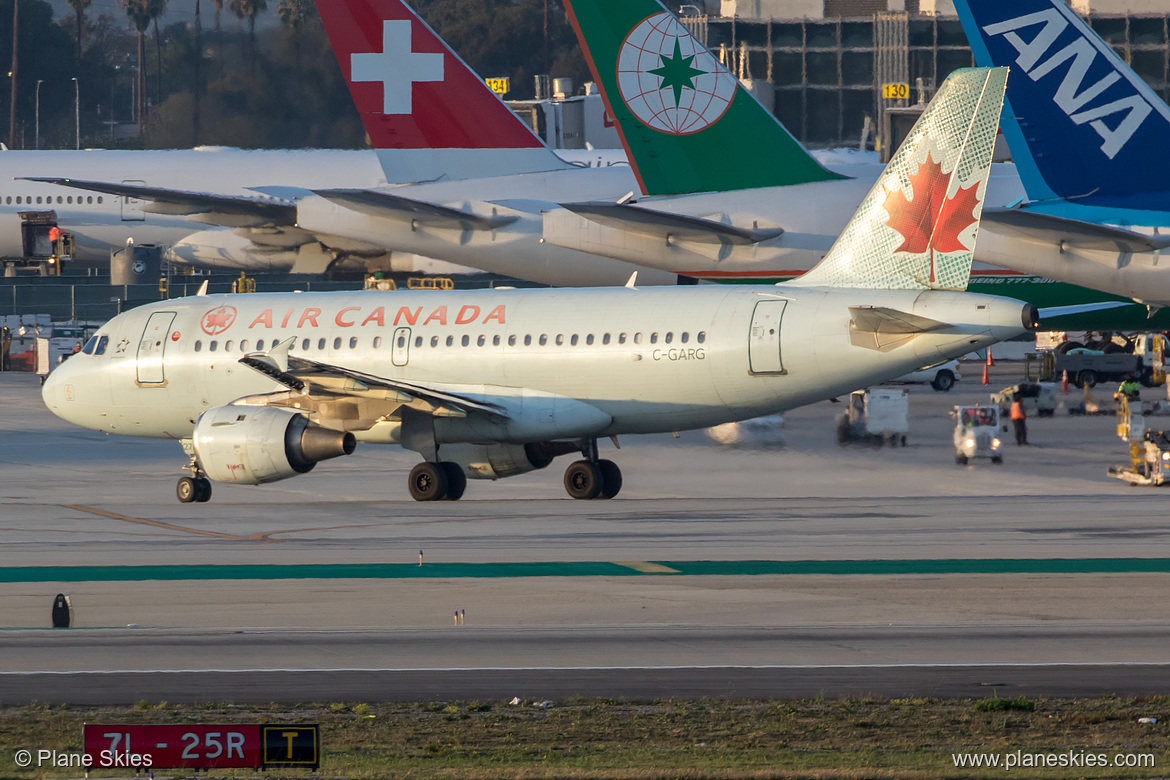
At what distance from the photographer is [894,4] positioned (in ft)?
365

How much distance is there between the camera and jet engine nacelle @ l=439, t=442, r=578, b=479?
28.1 meters

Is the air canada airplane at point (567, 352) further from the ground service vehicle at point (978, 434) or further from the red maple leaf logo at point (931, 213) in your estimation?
the ground service vehicle at point (978, 434)

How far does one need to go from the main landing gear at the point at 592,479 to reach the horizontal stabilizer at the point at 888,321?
5.22m

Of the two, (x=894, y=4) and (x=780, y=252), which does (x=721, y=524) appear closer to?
(x=780, y=252)

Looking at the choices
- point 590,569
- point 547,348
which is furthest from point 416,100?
point 590,569

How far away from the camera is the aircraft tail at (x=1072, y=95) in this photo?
3431 centimetres

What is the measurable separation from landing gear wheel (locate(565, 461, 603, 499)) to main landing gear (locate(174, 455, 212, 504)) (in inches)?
254

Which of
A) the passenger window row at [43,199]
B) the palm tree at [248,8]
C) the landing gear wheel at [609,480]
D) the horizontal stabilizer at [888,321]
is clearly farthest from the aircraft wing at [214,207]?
the palm tree at [248,8]

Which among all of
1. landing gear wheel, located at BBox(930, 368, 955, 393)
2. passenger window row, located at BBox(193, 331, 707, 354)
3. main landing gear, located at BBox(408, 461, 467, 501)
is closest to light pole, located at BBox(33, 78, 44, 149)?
landing gear wheel, located at BBox(930, 368, 955, 393)

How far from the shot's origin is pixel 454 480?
91.2 feet

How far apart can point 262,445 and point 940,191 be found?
38.9ft

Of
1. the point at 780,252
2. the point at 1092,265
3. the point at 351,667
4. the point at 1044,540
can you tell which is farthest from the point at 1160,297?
the point at 351,667

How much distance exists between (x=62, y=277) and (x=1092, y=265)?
150 ft

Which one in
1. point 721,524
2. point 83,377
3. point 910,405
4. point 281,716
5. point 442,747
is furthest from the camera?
point 910,405
